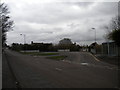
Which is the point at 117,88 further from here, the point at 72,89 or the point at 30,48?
the point at 30,48

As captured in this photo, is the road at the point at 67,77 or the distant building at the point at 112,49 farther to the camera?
the distant building at the point at 112,49

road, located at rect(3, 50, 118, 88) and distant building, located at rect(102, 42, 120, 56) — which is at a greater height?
distant building, located at rect(102, 42, 120, 56)

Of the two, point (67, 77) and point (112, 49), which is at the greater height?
point (112, 49)

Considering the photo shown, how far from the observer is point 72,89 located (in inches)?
336

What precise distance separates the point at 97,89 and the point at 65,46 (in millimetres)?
128325

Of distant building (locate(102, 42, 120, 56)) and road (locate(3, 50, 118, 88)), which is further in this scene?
distant building (locate(102, 42, 120, 56))

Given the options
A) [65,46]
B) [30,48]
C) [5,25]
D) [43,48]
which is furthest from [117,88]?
[65,46]

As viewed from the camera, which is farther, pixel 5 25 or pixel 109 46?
pixel 109 46

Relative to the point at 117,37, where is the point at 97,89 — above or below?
below

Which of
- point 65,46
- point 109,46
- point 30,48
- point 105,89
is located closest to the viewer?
point 105,89

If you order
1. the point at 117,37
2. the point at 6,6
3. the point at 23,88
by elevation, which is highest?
the point at 6,6

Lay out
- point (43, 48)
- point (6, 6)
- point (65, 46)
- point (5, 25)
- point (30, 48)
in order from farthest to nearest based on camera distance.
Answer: point (65, 46)
point (30, 48)
point (43, 48)
point (5, 25)
point (6, 6)

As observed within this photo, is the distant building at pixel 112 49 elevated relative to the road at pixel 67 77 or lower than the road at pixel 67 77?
elevated

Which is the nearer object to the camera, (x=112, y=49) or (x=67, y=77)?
(x=67, y=77)
